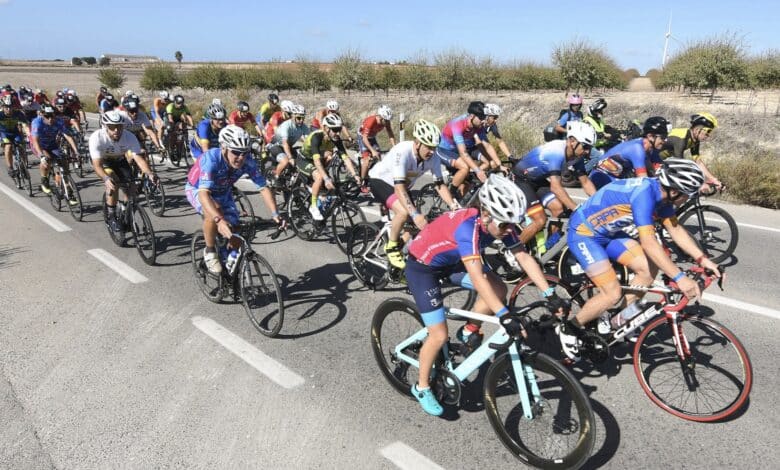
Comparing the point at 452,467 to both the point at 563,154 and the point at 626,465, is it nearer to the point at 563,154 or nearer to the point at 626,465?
the point at 626,465

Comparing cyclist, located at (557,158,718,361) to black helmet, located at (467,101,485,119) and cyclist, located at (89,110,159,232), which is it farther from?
cyclist, located at (89,110,159,232)

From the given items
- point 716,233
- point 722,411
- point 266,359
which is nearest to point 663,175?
point 722,411

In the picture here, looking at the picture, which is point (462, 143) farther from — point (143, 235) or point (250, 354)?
point (143, 235)

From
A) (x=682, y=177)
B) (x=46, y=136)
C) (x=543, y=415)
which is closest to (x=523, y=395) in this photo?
(x=543, y=415)

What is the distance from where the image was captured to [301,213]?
820 centimetres

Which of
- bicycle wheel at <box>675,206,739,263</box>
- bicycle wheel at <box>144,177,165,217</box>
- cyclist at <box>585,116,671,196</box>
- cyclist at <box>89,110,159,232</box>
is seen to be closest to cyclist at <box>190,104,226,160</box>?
bicycle wheel at <box>144,177,165,217</box>

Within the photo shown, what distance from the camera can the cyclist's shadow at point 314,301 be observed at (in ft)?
16.9

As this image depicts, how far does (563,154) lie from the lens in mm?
5902

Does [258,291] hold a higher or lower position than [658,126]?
lower

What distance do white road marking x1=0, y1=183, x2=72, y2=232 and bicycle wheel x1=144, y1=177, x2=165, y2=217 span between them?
58.6 inches

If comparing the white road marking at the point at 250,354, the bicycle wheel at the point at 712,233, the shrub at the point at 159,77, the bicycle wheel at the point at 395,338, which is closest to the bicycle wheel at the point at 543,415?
the bicycle wheel at the point at 395,338

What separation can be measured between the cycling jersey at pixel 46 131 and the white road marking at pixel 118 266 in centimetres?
392

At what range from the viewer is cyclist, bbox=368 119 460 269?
5.40 m

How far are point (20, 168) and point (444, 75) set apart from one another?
934 inches
